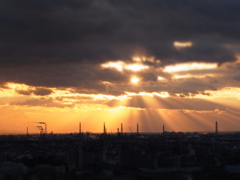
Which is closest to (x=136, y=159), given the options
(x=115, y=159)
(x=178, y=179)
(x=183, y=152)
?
(x=115, y=159)

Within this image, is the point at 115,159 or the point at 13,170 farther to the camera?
the point at 115,159

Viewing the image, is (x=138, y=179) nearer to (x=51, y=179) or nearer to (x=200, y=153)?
(x=51, y=179)

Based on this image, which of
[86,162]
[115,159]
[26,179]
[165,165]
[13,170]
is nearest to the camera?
[26,179]

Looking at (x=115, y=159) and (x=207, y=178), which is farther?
(x=115, y=159)

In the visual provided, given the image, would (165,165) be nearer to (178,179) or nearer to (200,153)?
(178,179)

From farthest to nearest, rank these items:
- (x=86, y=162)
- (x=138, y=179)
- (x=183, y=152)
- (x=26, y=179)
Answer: (x=183, y=152) < (x=86, y=162) < (x=138, y=179) < (x=26, y=179)

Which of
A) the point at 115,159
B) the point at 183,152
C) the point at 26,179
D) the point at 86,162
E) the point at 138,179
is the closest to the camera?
the point at 26,179

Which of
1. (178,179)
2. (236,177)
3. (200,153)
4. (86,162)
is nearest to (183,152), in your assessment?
(200,153)

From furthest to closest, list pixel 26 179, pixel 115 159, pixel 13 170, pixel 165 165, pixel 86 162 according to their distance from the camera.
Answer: pixel 115 159 → pixel 86 162 → pixel 165 165 → pixel 13 170 → pixel 26 179

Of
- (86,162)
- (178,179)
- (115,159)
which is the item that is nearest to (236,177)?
(178,179)
